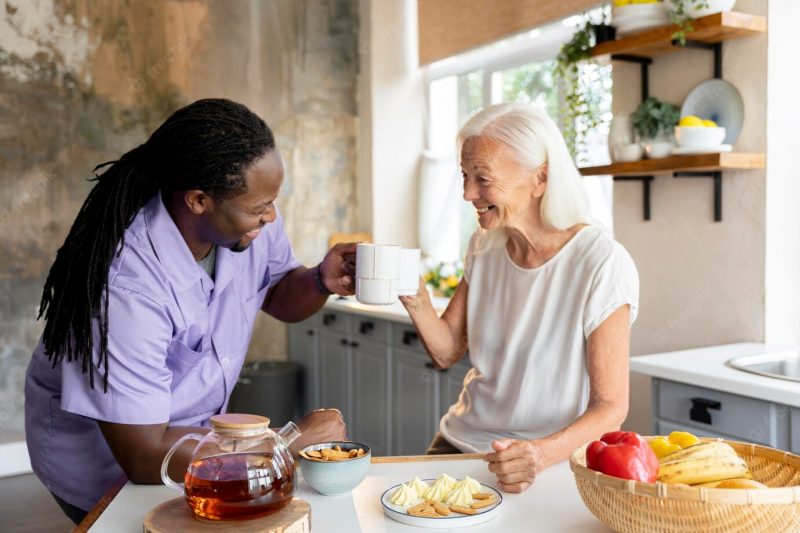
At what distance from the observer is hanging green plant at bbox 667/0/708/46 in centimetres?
247

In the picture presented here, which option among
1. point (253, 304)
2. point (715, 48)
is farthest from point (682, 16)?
point (253, 304)

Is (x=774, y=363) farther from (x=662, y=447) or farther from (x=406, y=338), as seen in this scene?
(x=406, y=338)

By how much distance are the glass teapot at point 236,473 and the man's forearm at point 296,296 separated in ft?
2.72

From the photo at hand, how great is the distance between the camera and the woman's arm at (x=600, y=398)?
1.43 metres

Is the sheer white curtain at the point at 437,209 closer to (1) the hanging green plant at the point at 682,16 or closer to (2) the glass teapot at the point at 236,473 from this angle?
(1) the hanging green plant at the point at 682,16

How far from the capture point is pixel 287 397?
4.75 metres

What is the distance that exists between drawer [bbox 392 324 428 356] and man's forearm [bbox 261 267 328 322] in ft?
5.31

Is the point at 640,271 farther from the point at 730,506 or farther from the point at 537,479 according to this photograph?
the point at 730,506

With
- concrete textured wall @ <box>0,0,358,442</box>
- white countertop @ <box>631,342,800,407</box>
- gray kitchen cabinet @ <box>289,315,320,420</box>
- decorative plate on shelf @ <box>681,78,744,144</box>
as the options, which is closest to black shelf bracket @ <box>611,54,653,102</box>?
decorative plate on shelf @ <box>681,78,744,144</box>

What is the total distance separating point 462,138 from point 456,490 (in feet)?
3.12

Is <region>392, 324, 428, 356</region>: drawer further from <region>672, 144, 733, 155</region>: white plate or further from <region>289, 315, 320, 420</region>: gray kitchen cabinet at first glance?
<region>672, 144, 733, 155</region>: white plate

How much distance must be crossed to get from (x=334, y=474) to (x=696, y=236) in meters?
1.95

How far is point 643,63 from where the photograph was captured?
9.48 feet

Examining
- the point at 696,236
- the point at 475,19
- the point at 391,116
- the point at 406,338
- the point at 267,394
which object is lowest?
the point at 267,394
